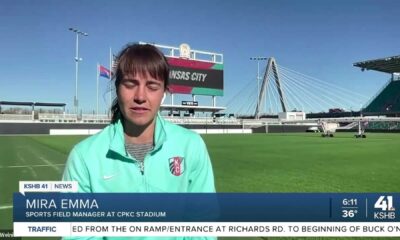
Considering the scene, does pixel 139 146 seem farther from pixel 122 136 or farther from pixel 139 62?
pixel 139 62

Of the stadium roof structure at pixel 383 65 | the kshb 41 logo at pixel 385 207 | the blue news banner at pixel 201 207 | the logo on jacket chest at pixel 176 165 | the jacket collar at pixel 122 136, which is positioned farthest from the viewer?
the stadium roof structure at pixel 383 65

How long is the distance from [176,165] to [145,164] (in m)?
0.17

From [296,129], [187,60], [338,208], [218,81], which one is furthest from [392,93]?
[338,208]

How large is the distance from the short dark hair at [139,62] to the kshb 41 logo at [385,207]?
266 cm

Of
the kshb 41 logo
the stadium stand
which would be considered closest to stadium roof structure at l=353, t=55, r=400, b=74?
the stadium stand

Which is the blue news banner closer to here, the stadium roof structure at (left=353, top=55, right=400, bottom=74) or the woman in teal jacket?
the woman in teal jacket

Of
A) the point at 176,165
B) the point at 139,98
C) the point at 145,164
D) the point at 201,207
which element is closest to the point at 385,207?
the point at 201,207

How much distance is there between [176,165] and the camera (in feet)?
7.22

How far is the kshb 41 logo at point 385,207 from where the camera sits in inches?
147

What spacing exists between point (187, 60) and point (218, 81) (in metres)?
6.32

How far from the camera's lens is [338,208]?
147 inches

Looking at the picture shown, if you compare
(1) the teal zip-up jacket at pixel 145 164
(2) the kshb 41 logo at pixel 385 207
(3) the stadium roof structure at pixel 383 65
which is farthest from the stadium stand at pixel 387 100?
(1) the teal zip-up jacket at pixel 145 164

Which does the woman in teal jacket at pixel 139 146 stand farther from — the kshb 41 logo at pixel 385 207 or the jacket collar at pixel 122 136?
the kshb 41 logo at pixel 385 207

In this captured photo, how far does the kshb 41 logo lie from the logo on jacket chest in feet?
7.82
